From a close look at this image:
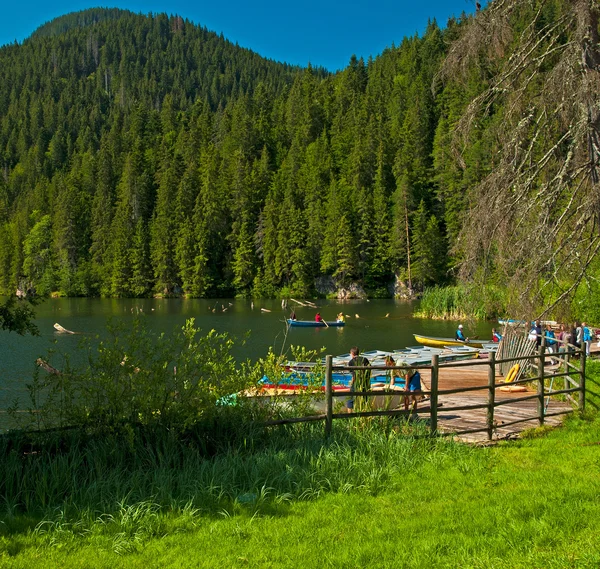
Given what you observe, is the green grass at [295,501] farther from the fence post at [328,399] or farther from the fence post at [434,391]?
the fence post at [434,391]

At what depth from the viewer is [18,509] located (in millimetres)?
5879

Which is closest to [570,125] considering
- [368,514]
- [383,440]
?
[383,440]

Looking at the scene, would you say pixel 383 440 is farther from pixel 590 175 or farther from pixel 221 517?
pixel 590 175

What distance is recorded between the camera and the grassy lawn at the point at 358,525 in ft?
15.6

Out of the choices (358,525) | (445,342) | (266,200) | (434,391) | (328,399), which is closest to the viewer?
(358,525)

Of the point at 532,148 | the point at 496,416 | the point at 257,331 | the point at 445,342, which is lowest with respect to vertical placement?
the point at 257,331

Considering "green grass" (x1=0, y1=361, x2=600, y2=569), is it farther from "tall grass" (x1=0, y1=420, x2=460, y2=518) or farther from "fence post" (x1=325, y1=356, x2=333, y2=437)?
"fence post" (x1=325, y1=356, x2=333, y2=437)

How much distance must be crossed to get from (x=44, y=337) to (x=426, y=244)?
5254 cm

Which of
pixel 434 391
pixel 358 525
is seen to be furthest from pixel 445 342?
pixel 358 525

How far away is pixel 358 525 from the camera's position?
5516mm

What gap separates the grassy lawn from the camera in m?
4.75

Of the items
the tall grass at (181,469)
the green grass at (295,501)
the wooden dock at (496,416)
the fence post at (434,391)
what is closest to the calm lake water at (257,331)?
the wooden dock at (496,416)

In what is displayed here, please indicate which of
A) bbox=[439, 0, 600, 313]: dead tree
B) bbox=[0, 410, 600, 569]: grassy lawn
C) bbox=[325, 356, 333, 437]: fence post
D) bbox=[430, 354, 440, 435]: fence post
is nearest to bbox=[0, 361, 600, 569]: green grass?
bbox=[0, 410, 600, 569]: grassy lawn

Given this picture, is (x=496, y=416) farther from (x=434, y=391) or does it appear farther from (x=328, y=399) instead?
(x=328, y=399)
